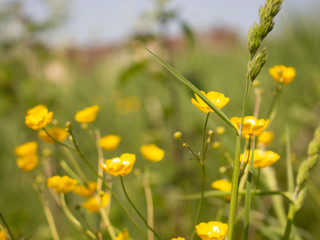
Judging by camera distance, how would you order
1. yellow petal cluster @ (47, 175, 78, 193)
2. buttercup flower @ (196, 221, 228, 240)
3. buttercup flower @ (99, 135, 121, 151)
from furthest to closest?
buttercup flower @ (99, 135, 121, 151) → yellow petal cluster @ (47, 175, 78, 193) → buttercup flower @ (196, 221, 228, 240)

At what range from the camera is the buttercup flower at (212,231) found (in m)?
0.41

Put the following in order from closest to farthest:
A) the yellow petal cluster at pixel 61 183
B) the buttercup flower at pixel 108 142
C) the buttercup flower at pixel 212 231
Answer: the buttercup flower at pixel 212 231 → the yellow petal cluster at pixel 61 183 → the buttercup flower at pixel 108 142

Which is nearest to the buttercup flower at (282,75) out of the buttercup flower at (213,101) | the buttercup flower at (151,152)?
the buttercup flower at (213,101)

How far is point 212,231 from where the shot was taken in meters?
0.42

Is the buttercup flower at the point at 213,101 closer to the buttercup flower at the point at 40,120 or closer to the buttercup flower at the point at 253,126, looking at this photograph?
the buttercup flower at the point at 253,126

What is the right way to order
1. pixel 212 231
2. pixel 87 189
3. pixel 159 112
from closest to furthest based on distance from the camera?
pixel 212 231 < pixel 87 189 < pixel 159 112

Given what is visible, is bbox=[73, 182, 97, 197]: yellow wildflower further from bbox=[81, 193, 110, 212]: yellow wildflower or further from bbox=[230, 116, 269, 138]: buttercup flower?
bbox=[230, 116, 269, 138]: buttercup flower

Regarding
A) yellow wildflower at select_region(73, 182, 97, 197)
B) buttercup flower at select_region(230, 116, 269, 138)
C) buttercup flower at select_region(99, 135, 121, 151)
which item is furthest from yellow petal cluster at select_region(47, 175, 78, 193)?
buttercup flower at select_region(230, 116, 269, 138)

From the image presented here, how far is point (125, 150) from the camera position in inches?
71.4

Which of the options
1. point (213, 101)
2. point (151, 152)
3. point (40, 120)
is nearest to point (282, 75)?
point (213, 101)

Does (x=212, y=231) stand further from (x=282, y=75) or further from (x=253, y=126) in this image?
(x=282, y=75)

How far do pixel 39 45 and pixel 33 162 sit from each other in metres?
1.23

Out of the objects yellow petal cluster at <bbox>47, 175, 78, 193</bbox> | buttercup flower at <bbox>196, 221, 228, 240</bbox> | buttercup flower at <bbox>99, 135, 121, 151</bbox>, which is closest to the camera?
buttercup flower at <bbox>196, 221, 228, 240</bbox>

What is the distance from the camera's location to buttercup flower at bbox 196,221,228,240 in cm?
41
